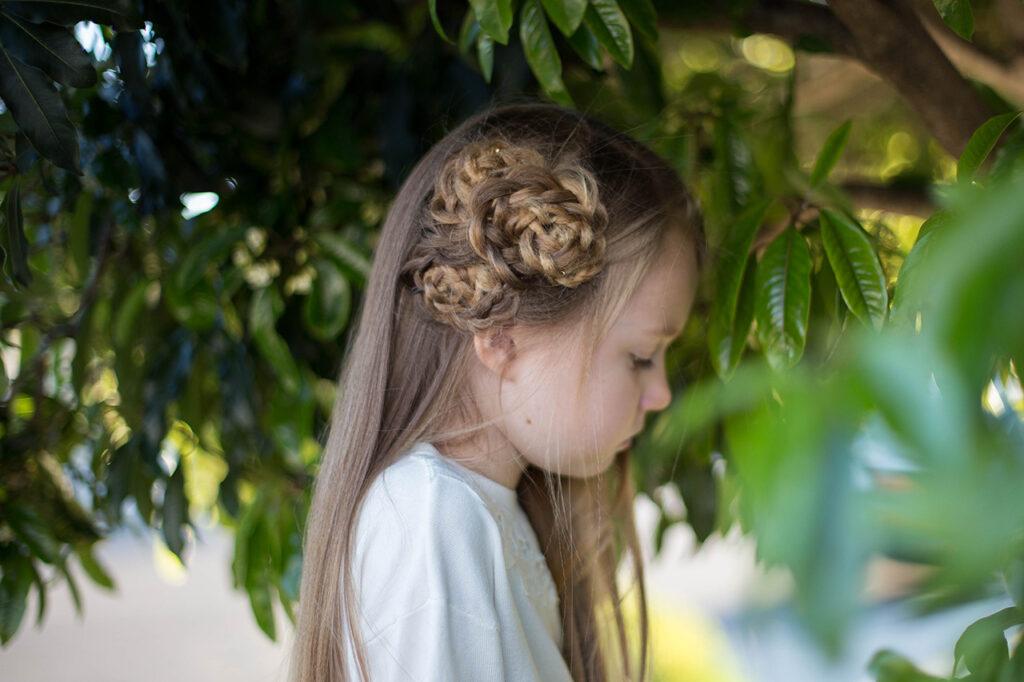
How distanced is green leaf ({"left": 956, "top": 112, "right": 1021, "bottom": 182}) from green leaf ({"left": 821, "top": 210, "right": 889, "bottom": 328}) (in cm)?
11

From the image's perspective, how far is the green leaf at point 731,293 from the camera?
79cm

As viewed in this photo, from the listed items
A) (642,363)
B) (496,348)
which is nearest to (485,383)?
(496,348)

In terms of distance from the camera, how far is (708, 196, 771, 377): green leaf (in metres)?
0.79

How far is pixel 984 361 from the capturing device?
0.17 metres

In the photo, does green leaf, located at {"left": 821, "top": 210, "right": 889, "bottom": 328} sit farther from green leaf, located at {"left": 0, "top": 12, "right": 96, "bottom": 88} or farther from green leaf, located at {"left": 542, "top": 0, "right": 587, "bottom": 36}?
green leaf, located at {"left": 0, "top": 12, "right": 96, "bottom": 88}

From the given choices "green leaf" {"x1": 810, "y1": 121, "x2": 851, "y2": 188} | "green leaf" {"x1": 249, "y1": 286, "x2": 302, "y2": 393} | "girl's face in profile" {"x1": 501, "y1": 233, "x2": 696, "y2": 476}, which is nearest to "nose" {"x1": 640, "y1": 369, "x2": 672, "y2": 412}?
"girl's face in profile" {"x1": 501, "y1": 233, "x2": 696, "y2": 476}

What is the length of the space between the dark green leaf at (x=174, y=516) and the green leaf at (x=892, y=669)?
95cm

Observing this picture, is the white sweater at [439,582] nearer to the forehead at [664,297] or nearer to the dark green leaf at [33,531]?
the forehead at [664,297]

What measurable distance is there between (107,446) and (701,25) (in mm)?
1089

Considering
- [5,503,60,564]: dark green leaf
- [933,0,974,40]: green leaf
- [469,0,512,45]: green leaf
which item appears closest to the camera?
[933,0,974,40]: green leaf

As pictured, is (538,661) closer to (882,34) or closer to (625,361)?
(625,361)

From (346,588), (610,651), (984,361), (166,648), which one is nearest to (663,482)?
(610,651)

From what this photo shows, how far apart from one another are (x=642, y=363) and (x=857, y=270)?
26 centimetres

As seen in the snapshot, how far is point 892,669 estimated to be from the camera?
0.60 metres
